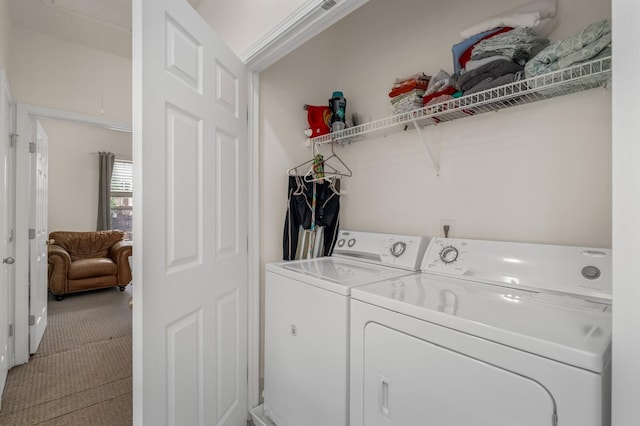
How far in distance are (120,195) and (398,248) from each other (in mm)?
5807

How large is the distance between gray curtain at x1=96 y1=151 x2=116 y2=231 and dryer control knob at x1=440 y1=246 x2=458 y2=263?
5.76 meters

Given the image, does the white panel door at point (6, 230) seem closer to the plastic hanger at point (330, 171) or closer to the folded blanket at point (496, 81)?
the plastic hanger at point (330, 171)

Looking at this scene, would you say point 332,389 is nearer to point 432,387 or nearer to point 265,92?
A: point 432,387

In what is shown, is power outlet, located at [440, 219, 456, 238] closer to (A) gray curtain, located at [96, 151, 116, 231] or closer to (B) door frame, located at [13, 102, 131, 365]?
(B) door frame, located at [13, 102, 131, 365]

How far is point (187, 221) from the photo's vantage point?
1.24m

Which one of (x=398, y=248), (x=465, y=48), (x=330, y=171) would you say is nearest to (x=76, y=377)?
(x=330, y=171)

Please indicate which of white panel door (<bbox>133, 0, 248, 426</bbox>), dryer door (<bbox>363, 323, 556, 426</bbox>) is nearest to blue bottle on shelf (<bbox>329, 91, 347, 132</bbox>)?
white panel door (<bbox>133, 0, 248, 426</bbox>)

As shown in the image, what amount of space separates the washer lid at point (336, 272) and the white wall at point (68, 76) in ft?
8.61

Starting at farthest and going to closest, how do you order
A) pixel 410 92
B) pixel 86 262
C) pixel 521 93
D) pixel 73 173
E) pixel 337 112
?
1. pixel 73 173
2. pixel 86 262
3. pixel 337 112
4. pixel 410 92
5. pixel 521 93

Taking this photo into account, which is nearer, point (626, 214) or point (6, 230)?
point (626, 214)

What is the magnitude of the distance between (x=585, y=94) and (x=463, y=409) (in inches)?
49.5

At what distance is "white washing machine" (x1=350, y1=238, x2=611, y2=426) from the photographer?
709 millimetres

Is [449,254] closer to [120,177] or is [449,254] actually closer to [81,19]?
[81,19]

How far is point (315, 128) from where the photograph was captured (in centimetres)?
202
